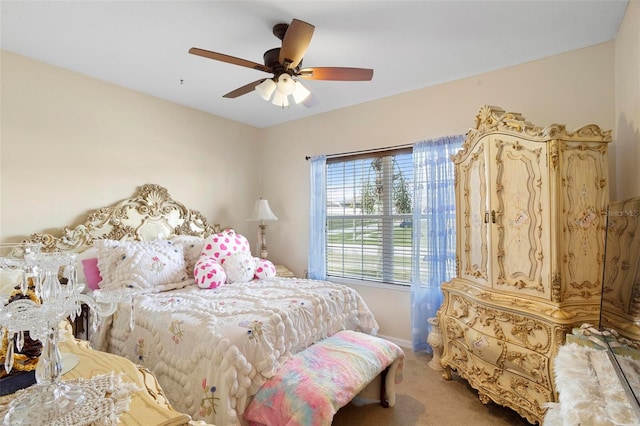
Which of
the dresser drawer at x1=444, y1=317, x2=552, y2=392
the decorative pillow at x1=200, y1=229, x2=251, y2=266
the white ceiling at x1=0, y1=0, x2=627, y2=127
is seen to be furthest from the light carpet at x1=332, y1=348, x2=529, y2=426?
the white ceiling at x1=0, y1=0, x2=627, y2=127

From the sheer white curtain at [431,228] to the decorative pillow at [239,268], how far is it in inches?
61.8

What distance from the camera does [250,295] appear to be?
2271mm

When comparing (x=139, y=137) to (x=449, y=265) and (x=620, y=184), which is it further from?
(x=620, y=184)

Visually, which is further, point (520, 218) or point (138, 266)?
point (138, 266)

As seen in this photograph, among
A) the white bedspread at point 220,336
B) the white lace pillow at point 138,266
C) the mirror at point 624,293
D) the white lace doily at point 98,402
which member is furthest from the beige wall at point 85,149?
the mirror at point 624,293

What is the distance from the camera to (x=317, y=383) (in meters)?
1.62

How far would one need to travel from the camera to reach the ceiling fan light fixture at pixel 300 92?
208 centimetres

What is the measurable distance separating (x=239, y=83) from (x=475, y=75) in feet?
7.03

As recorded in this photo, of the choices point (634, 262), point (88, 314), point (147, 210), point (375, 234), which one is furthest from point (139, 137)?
point (634, 262)

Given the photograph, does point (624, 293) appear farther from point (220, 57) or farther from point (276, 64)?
point (220, 57)

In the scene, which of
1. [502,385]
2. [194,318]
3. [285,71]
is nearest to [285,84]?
[285,71]

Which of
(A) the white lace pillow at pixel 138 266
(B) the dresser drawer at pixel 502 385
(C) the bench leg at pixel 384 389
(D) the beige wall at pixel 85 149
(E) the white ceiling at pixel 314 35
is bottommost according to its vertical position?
(C) the bench leg at pixel 384 389

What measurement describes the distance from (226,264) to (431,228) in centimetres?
192

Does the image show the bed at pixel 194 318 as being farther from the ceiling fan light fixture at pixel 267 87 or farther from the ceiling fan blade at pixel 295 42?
the ceiling fan blade at pixel 295 42
